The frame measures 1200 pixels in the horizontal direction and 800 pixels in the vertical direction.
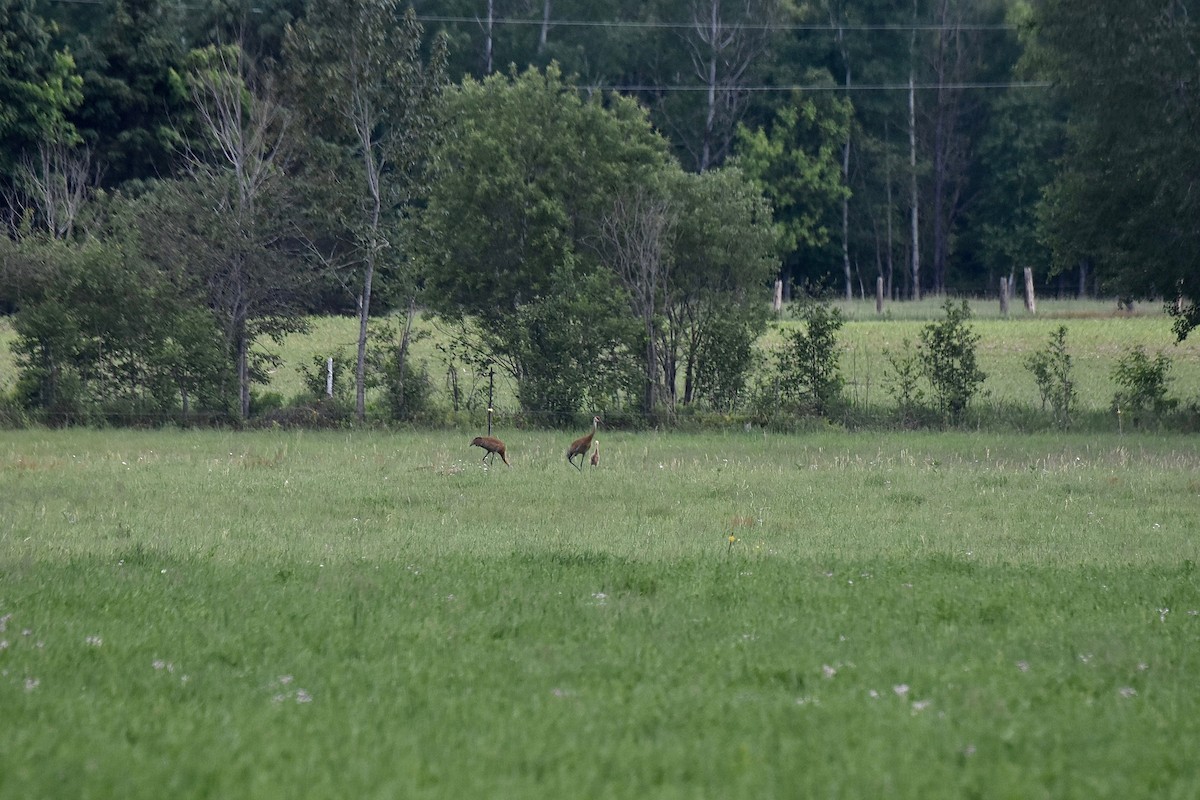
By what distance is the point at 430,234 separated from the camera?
33.5 metres

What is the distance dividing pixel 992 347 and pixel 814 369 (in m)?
16.5

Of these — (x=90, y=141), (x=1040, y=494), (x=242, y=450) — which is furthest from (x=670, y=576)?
(x=90, y=141)

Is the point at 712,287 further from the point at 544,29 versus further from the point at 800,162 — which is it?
the point at 800,162

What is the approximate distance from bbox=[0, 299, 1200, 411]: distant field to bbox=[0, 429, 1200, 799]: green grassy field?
49.6 ft

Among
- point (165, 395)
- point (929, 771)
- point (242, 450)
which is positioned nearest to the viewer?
point (929, 771)

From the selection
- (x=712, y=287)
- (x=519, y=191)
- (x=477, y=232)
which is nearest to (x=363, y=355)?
(x=477, y=232)

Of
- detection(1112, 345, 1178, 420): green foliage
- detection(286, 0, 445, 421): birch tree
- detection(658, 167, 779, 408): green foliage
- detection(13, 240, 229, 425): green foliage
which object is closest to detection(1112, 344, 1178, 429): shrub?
detection(1112, 345, 1178, 420): green foliage

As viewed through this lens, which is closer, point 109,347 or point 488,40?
point 109,347

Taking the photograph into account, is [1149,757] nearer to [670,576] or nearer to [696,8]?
[670,576]

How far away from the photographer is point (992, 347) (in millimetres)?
44000

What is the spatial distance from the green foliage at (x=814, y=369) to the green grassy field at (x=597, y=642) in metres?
11.7

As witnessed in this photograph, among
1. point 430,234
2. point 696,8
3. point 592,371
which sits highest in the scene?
point 696,8

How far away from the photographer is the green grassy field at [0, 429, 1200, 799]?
20.1 ft

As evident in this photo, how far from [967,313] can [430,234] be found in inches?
519
